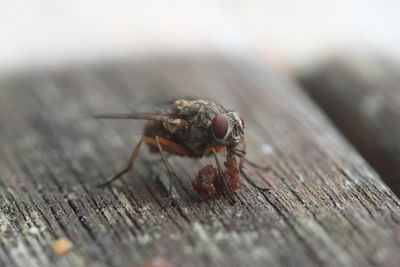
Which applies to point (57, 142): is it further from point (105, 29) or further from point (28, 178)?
point (105, 29)

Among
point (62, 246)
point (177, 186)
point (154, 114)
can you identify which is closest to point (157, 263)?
point (62, 246)

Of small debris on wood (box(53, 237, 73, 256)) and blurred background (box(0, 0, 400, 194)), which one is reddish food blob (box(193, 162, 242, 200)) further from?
blurred background (box(0, 0, 400, 194))

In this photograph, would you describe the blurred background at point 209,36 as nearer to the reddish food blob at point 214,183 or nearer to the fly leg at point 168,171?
the fly leg at point 168,171

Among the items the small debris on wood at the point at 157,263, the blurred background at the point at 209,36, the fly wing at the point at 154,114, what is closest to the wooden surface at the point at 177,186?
the small debris on wood at the point at 157,263

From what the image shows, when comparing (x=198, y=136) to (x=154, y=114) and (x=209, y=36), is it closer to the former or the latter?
(x=154, y=114)

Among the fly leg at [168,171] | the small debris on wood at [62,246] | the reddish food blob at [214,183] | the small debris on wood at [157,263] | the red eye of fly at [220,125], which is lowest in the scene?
the small debris on wood at [62,246]

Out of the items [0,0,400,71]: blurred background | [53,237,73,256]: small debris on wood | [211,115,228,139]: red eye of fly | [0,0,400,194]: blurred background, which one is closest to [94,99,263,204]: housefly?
[211,115,228,139]: red eye of fly
